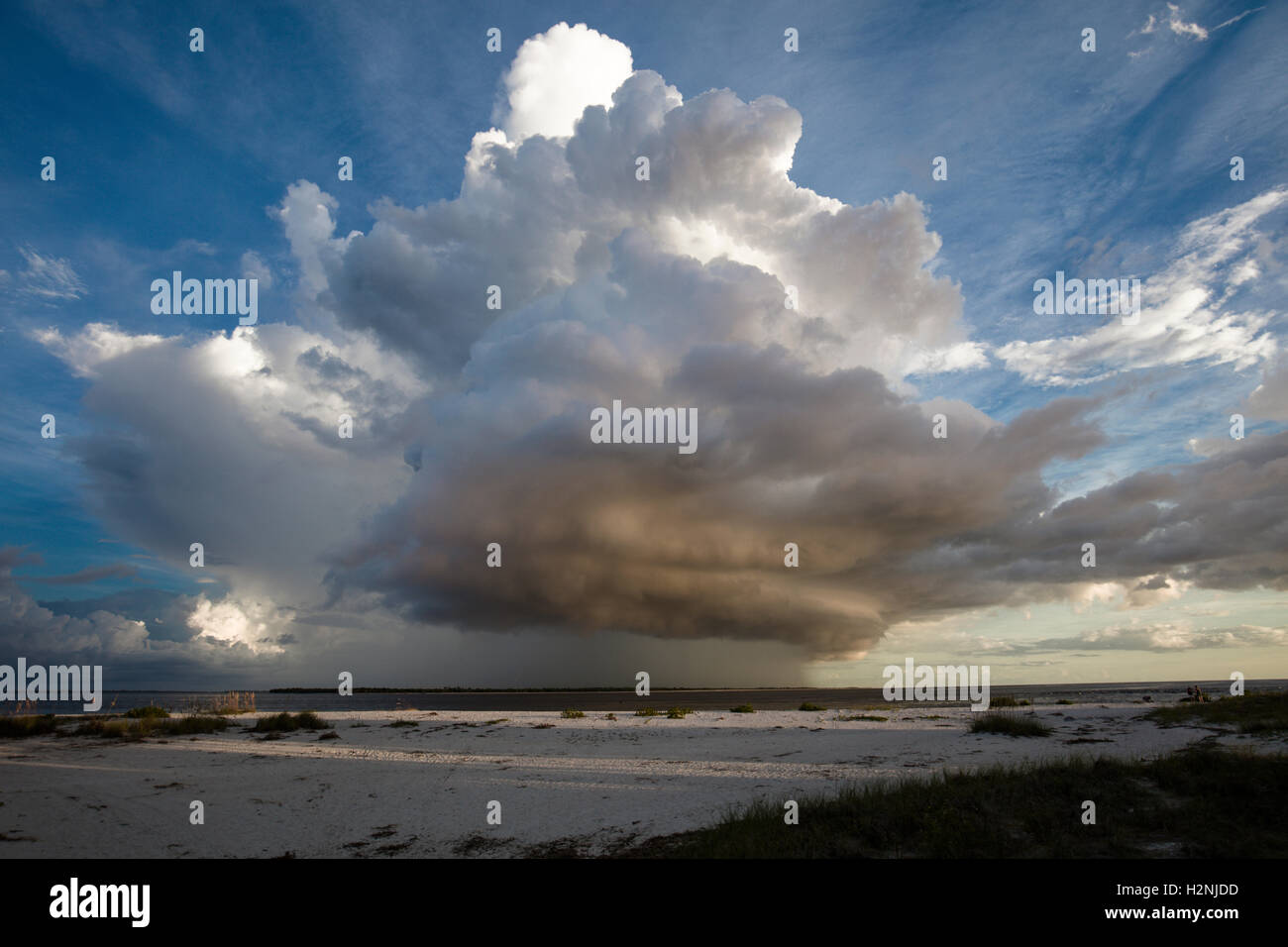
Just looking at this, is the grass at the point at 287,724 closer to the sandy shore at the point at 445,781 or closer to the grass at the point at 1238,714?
the sandy shore at the point at 445,781

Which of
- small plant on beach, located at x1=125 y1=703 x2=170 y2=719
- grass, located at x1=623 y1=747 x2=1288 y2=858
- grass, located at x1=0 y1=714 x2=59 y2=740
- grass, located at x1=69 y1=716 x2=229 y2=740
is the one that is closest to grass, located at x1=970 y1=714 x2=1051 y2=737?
grass, located at x1=623 y1=747 x2=1288 y2=858

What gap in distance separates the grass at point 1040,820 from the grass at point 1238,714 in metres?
10.4

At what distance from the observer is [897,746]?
25016mm

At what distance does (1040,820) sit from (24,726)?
45938mm

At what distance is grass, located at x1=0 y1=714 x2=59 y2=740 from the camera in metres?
33.4

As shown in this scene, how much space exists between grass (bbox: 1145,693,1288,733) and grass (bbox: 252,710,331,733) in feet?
138

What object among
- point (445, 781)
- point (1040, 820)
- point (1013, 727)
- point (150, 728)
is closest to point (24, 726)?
point (150, 728)

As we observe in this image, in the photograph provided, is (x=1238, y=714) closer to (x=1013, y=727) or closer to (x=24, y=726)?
(x=1013, y=727)

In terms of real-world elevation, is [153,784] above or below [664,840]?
below
